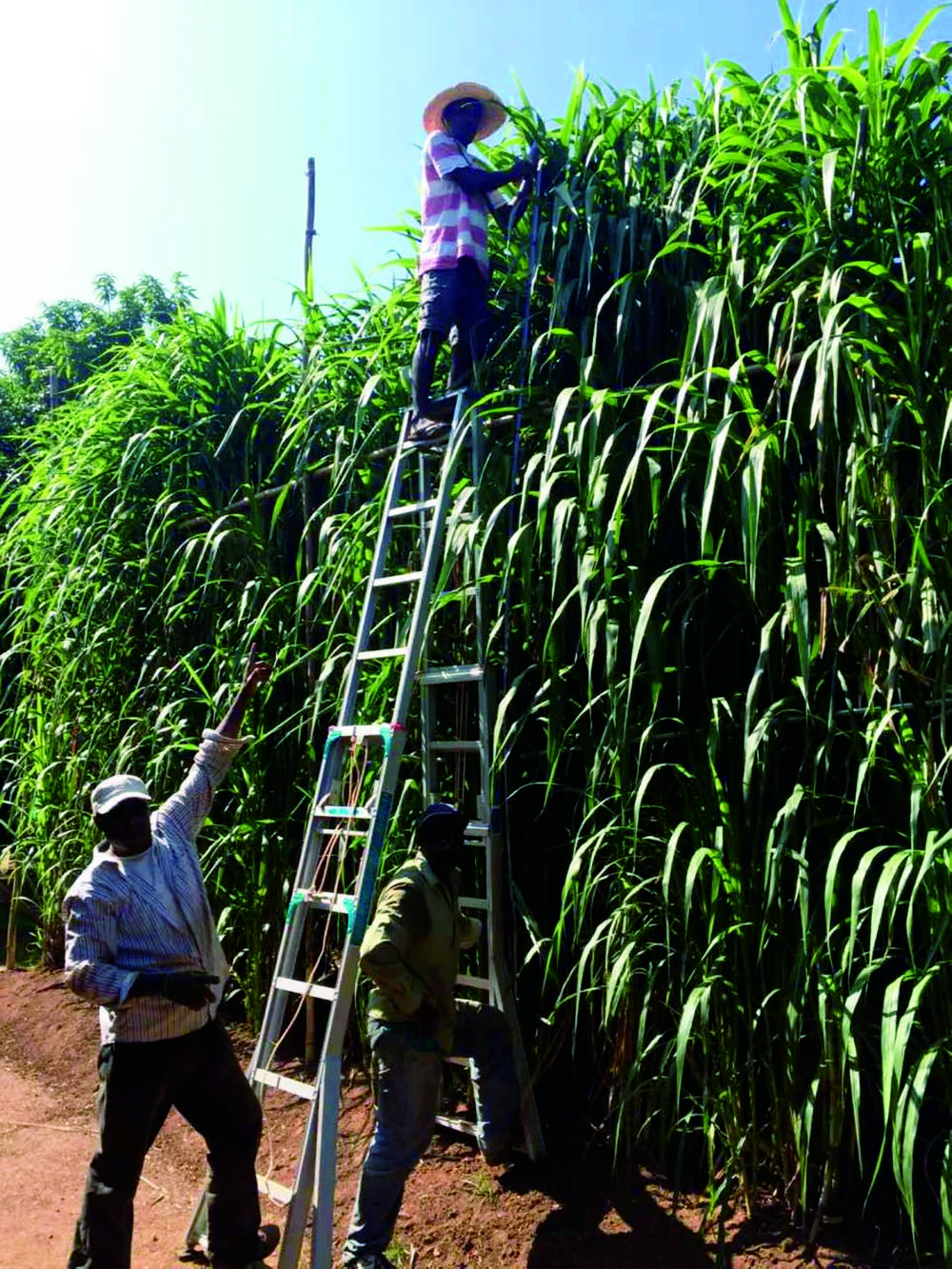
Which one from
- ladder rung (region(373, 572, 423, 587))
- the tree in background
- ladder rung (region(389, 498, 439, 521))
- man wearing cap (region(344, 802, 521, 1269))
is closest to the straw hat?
ladder rung (region(389, 498, 439, 521))

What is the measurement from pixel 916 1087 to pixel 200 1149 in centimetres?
264

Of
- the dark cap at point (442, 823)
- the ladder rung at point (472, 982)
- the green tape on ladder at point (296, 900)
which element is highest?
the dark cap at point (442, 823)

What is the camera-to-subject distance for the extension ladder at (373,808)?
2992 millimetres

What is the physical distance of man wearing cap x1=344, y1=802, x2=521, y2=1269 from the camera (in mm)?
2953

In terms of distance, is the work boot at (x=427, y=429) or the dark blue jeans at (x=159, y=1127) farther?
the work boot at (x=427, y=429)

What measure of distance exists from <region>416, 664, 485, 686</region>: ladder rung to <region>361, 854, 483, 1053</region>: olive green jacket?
58cm

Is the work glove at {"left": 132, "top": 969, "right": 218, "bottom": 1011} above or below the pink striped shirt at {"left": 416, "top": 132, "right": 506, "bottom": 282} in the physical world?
below

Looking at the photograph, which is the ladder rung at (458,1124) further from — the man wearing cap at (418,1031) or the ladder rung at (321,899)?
the ladder rung at (321,899)

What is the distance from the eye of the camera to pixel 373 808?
3.32m

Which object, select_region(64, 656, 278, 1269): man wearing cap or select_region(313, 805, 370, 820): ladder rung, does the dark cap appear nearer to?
select_region(313, 805, 370, 820): ladder rung

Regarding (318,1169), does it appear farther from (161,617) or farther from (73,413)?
(73,413)

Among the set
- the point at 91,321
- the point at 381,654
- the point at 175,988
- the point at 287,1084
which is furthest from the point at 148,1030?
the point at 91,321

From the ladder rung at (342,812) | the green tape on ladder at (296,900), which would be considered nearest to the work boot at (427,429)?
the ladder rung at (342,812)

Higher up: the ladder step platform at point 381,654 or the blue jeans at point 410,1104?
the ladder step platform at point 381,654
